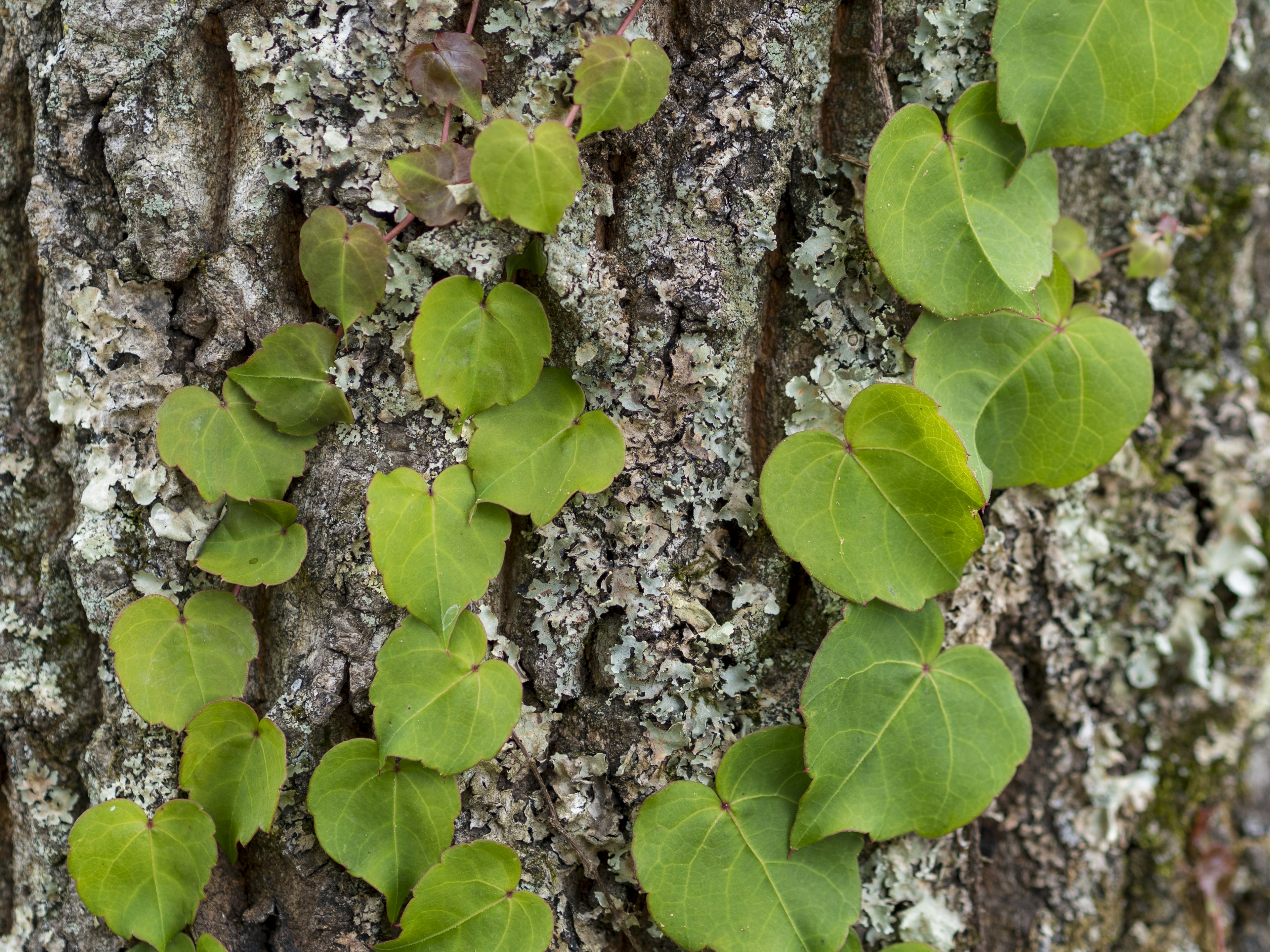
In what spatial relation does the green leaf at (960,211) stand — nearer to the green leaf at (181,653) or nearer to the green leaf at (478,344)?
the green leaf at (478,344)

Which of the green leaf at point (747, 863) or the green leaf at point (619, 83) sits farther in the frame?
the green leaf at point (747, 863)

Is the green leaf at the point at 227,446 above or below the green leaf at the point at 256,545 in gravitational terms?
above

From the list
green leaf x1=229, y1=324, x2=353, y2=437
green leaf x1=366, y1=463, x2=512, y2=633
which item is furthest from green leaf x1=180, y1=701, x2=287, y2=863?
green leaf x1=229, y1=324, x2=353, y2=437

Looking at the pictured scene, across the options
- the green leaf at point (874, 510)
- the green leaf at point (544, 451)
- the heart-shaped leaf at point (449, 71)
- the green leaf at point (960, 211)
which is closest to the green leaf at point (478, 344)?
the green leaf at point (544, 451)

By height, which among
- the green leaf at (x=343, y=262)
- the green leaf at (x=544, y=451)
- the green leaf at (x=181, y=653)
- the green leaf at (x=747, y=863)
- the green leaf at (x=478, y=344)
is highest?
the green leaf at (x=343, y=262)

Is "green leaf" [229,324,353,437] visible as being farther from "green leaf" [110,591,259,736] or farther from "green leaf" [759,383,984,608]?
"green leaf" [759,383,984,608]
